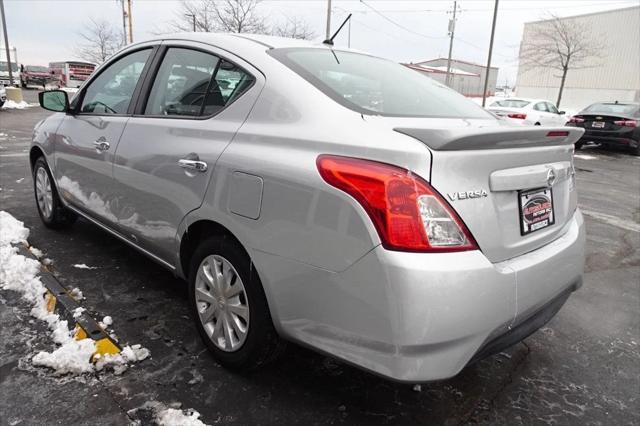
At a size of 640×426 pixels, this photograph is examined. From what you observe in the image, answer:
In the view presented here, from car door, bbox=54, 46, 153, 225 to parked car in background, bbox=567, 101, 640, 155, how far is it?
12839 millimetres

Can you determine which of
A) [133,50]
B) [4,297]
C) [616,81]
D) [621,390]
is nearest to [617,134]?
[621,390]

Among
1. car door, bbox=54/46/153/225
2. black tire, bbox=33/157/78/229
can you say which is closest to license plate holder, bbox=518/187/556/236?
car door, bbox=54/46/153/225

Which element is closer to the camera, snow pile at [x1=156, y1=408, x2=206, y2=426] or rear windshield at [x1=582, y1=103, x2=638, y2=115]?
snow pile at [x1=156, y1=408, x2=206, y2=426]

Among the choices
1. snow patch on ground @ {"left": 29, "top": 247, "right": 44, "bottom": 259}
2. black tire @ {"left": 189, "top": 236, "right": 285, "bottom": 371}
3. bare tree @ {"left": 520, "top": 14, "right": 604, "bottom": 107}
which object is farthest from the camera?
bare tree @ {"left": 520, "top": 14, "right": 604, "bottom": 107}

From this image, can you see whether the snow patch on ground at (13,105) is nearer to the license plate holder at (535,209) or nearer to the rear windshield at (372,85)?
the rear windshield at (372,85)

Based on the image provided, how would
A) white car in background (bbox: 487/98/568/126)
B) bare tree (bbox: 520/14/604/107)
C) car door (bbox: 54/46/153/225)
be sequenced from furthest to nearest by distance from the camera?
bare tree (bbox: 520/14/604/107), white car in background (bbox: 487/98/568/126), car door (bbox: 54/46/153/225)

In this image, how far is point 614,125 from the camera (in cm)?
1273

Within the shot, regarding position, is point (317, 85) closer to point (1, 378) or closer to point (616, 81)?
point (1, 378)

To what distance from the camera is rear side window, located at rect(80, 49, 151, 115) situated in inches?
121

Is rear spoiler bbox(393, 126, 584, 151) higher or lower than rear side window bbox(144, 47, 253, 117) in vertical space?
lower

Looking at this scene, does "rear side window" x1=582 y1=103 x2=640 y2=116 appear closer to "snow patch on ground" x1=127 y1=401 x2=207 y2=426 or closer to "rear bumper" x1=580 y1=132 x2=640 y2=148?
"rear bumper" x1=580 y1=132 x2=640 y2=148

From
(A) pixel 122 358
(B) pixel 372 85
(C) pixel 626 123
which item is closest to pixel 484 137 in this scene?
(B) pixel 372 85

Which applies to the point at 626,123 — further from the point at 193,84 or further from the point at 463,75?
the point at 463,75

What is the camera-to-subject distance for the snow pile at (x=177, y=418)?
6.39 ft
